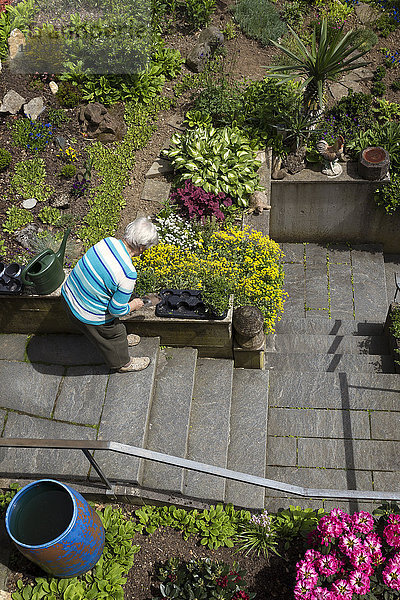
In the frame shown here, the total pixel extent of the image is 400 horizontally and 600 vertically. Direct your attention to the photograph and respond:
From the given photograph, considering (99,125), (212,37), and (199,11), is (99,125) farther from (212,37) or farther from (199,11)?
(199,11)

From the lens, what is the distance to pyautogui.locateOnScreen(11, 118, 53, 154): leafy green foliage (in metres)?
7.66

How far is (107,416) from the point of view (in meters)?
5.09

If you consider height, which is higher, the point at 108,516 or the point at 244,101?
the point at 244,101

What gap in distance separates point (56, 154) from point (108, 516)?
5113 millimetres

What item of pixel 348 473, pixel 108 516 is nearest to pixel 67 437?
pixel 108 516

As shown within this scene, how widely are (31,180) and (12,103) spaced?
1579mm

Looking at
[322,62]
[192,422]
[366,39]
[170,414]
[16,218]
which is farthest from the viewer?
[366,39]

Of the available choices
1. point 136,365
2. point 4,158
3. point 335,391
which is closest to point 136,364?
point 136,365

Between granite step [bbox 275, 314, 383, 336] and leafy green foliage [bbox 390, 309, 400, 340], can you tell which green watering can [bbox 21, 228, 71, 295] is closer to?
granite step [bbox 275, 314, 383, 336]

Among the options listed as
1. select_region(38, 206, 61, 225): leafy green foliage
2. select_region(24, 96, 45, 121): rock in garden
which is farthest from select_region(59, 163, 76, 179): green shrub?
select_region(24, 96, 45, 121): rock in garden

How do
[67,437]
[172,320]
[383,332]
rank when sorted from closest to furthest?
1. [67,437]
2. [172,320]
3. [383,332]

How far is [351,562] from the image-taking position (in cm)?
381

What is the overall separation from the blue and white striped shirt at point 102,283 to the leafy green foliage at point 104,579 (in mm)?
1751

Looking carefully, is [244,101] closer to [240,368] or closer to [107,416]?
[240,368]
